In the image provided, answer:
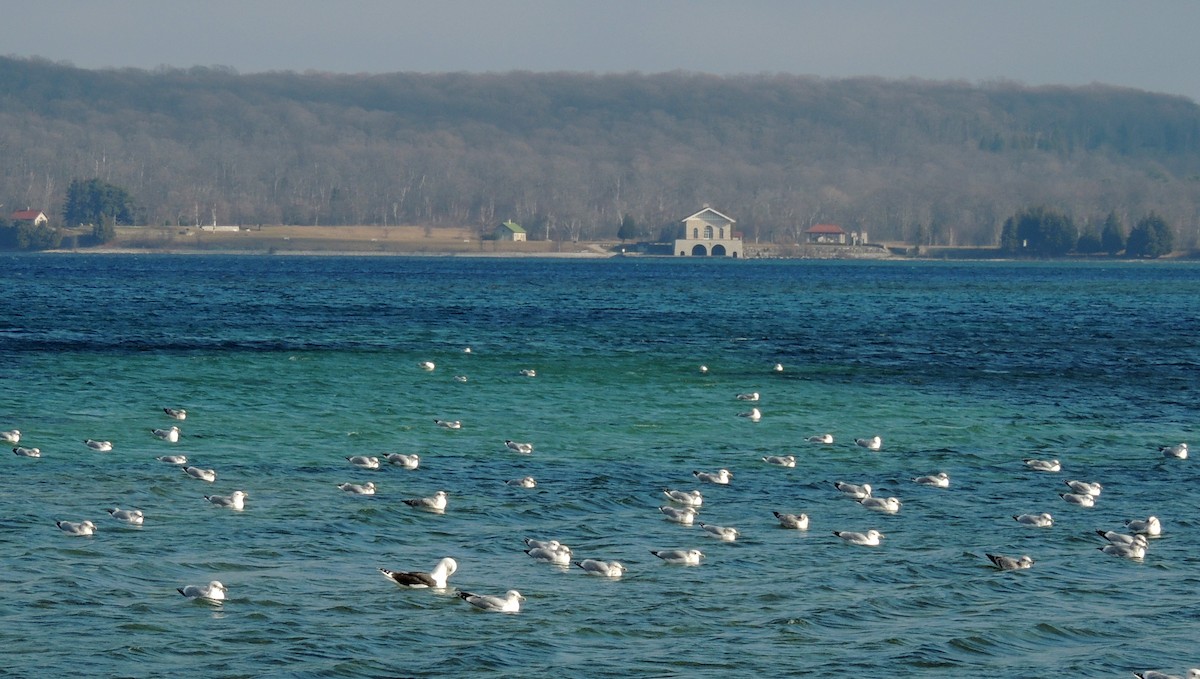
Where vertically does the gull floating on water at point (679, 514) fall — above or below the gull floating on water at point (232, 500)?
above

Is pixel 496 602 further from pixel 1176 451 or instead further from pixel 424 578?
pixel 1176 451

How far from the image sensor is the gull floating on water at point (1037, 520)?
84.8 ft

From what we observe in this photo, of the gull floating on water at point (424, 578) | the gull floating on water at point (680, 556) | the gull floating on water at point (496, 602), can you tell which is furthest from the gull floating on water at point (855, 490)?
the gull floating on water at point (496, 602)

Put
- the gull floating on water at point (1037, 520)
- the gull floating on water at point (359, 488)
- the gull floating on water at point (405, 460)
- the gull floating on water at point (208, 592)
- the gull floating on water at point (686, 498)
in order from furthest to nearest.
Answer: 1. the gull floating on water at point (405, 460)
2. the gull floating on water at point (359, 488)
3. the gull floating on water at point (686, 498)
4. the gull floating on water at point (1037, 520)
5. the gull floating on water at point (208, 592)

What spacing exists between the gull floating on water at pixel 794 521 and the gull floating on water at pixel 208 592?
32.0 feet

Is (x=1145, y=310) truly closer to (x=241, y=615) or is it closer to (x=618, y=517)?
(x=618, y=517)

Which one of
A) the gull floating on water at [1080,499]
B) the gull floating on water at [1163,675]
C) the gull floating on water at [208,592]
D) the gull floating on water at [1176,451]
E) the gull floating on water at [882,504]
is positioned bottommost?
the gull floating on water at [208,592]

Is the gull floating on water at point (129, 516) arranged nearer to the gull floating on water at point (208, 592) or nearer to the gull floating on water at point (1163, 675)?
the gull floating on water at point (208, 592)

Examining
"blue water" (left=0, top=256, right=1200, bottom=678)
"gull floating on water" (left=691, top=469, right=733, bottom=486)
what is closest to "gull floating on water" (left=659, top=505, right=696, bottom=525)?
"blue water" (left=0, top=256, right=1200, bottom=678)

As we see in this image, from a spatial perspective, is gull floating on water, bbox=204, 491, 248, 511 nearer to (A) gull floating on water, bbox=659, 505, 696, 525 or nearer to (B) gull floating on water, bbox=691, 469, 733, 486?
(A) gull floating on water, bbox=659, 505, 696, 525

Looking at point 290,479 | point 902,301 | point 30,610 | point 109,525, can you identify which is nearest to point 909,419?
point 290,479

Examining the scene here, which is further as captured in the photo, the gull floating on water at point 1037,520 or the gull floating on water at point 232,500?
the gull floating on water at point 1037,520

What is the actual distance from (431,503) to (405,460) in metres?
4.73

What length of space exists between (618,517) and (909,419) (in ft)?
56.6
